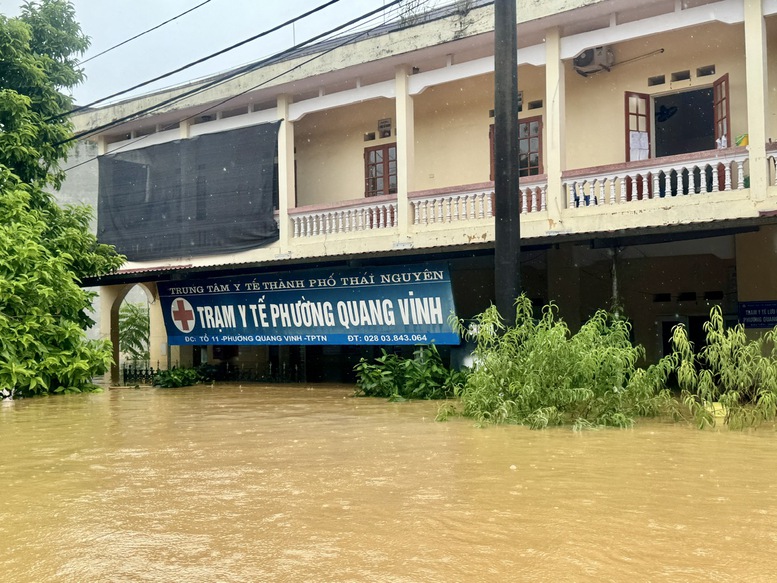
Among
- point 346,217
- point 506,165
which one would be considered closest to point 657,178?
point 506,165

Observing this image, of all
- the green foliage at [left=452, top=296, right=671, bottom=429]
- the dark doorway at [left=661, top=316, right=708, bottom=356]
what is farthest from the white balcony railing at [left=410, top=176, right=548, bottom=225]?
the green foliage at [left=452, top=296, right=671, bottom=429]

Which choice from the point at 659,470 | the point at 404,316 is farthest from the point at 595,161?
the point at 659,470

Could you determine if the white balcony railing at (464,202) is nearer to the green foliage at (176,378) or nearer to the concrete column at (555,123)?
the concrete column at (555,123)

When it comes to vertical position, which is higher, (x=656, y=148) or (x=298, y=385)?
(x=656, y=148)

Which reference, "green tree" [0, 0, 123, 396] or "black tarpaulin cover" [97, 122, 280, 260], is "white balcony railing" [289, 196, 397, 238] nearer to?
"black tarpaulin cover" [97, 122, 280, 260]

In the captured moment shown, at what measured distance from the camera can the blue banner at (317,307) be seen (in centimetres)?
1432

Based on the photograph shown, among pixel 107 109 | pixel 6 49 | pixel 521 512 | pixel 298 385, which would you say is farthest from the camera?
pixel 107 109

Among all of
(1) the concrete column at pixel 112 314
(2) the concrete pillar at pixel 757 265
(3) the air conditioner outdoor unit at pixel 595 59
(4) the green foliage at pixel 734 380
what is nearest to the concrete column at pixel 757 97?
(2) the concrete pillar at pixel 757 265

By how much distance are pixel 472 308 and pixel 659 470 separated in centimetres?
1144

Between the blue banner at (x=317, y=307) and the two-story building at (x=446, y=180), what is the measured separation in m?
0.04

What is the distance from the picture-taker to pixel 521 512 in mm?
5285

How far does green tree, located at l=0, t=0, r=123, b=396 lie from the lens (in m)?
14.3

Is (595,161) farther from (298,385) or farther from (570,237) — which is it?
(298,385)

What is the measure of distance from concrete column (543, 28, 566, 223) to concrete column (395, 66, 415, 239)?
2689 mm
